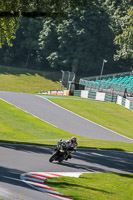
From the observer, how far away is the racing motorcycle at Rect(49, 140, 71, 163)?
57.3 ft

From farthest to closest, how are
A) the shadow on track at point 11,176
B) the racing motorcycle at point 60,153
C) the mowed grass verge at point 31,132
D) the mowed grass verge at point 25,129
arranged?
1. the mowed grass verge at point 25,129
2. the mowed grass verge at point 31,132
3. the racing motorcycle at point 60,153
4. the shadow on track at point 11,176

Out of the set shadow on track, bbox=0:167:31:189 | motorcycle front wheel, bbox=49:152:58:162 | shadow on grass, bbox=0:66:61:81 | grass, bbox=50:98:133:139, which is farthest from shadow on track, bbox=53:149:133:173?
shadow on grass, bbox=0:66:61:81

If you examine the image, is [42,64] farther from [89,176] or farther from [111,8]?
[89,176]

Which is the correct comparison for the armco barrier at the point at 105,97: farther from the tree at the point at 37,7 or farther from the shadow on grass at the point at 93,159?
the tree at the point at 37,7

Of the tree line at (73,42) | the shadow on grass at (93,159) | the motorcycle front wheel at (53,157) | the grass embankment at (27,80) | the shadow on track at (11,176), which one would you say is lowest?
the grass embankment at (27,80)

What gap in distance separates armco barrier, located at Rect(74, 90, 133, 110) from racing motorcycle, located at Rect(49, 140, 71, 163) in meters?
31.4

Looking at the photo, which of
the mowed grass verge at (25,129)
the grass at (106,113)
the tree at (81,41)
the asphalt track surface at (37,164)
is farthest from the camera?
the tree at (81,41)

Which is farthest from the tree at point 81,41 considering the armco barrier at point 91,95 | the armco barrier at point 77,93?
the armco barrier at point 91,95

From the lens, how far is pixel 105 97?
54406mm

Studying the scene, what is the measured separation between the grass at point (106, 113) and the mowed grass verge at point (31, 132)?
715cm

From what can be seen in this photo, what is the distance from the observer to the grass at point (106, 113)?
3838cm

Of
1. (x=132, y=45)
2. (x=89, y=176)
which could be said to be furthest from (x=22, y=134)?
(x=132, y=45)

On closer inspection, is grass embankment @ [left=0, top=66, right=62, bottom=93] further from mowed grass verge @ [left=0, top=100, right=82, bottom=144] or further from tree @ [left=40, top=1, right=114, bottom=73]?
mowed grass verge @ [left=0, top=100, right=82, bottom=144]

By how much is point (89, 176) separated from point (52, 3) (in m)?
10.6
